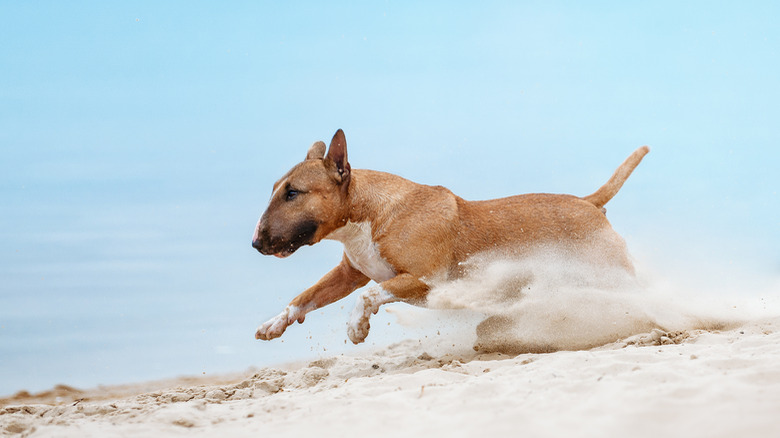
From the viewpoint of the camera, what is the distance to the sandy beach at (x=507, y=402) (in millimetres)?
3383

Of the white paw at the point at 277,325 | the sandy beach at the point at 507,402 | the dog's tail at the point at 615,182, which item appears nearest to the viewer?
the sandy beach at the point at 507,402

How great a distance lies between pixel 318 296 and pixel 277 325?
62 cm

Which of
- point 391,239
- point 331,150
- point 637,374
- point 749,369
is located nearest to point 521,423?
point 637,374

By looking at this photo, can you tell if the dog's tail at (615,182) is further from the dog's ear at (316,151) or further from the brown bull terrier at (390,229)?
the dog's ear at (316,151)

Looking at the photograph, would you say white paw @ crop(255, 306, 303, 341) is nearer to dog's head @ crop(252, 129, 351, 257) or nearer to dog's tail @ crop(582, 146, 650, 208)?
dog's head @ crop(252, 129, 351, 257)

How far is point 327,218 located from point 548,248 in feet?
8.21

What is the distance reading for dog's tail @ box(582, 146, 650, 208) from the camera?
8.29 m

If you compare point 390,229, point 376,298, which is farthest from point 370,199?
point 376,298

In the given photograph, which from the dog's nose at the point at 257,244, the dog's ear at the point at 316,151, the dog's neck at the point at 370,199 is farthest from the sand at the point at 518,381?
the dog's ear at the point at 316,151

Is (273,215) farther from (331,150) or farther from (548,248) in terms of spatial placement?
(548,248)

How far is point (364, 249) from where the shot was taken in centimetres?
722

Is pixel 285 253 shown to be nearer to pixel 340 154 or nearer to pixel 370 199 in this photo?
pixel 370 199

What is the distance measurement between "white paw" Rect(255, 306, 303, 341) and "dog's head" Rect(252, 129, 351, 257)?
0.87m

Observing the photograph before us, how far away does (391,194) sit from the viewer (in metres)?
7.22
